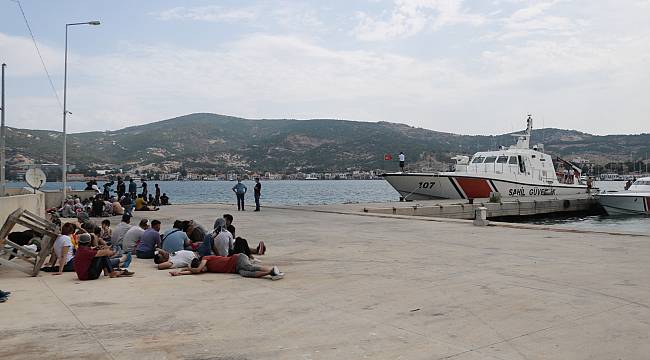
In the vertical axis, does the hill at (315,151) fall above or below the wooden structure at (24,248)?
above

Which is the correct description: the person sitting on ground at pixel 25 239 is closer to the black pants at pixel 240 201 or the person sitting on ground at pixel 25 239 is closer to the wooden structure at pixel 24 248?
the wooden structure at pixel 24 248

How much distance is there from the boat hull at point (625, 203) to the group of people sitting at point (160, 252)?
30806mm

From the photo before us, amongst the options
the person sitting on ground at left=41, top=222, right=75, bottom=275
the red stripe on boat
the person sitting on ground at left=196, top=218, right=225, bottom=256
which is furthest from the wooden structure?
the red stripe on boat

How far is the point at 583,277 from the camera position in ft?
28.1

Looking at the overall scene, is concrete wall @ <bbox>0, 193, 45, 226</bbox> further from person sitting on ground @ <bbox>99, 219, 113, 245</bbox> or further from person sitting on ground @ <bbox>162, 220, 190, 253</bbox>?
person sitting on ground @ <bbox>162, 220, 190, 253</bbox>

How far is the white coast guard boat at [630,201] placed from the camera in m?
34.2

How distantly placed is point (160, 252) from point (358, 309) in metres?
4.88

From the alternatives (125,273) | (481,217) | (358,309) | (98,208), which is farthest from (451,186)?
(358,309)

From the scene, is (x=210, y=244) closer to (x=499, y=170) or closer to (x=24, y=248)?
(x=24, y=248)

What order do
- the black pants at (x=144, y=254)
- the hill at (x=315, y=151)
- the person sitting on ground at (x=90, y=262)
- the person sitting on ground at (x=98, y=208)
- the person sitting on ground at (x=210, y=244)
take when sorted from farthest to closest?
the hill at (x=315, y=151), the person sitting on ground at (x=98, y=208), the black pants at (x=144, y=254), the person sitting on ground at (x=210, y=244), the person sitting on ground at (x=90, y=262)

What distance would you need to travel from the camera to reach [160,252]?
1012cm

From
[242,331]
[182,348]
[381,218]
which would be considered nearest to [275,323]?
[242,331]

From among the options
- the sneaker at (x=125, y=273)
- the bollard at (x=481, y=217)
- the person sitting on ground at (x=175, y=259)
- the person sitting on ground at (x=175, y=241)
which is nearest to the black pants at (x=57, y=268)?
the sneaker at (x=125, y=273)

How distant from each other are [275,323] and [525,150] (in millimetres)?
35045
